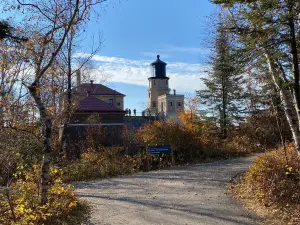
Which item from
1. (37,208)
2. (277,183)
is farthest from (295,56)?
(37,208)

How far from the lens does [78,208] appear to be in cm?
720

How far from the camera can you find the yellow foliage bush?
5930mm

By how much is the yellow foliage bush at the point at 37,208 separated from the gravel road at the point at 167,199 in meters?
0.47

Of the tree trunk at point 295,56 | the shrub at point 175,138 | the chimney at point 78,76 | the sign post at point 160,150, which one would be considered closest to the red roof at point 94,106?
the chimney at point 78,76

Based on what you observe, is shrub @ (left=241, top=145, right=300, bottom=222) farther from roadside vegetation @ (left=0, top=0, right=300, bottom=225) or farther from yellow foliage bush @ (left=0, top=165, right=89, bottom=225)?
yellow foliage bush @ (left=0, top=165, right=89, bottom=225)

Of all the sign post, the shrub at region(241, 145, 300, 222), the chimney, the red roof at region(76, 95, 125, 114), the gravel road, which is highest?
the chimney

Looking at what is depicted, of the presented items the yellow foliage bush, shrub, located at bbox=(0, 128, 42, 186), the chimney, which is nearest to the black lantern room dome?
the chimney

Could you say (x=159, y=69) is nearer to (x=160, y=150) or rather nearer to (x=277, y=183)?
(x=160, y=150)

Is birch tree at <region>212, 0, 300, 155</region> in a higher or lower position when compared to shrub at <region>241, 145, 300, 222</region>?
higher

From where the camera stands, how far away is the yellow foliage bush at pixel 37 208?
233 inches

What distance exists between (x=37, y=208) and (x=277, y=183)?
5.35m

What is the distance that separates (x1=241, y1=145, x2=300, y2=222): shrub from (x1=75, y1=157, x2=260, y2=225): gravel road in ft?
2.19

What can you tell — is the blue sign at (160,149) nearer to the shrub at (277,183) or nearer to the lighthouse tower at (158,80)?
the shrub at (277,183)

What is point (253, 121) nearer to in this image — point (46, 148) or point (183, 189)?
point (183, 189)
